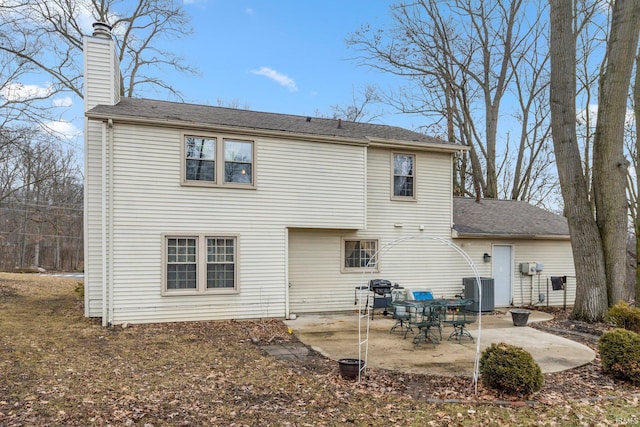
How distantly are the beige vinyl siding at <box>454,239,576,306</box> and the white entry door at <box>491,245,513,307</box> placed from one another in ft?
0.46

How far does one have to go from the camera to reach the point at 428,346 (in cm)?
797

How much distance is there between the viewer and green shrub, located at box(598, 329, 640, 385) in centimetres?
586

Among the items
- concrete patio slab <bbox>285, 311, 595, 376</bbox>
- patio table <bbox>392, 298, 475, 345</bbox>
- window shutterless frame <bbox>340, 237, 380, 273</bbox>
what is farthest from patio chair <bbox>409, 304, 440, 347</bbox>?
window shutterless frame <bbox>340, 237, 380, 273</bbox>

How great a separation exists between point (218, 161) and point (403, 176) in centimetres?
568

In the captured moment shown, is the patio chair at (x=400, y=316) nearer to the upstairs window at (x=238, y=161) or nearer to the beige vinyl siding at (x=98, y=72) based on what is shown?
the upstairs window at (x=238, y=161)

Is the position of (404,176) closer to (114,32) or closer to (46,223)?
(114,32)

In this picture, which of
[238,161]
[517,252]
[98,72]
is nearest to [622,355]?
[517,252]

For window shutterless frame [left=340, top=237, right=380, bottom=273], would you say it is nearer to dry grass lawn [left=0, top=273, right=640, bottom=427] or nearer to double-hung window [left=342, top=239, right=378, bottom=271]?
double-hung window [left=342, top=239, right=378, bottom=271]

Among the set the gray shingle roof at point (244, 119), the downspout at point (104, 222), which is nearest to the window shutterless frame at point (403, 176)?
the gray shingle roof at point (244, 119)

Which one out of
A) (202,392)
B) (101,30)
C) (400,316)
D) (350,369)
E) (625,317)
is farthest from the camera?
(101,30)

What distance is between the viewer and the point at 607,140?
1016 centimetres

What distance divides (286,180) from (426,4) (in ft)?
50.6

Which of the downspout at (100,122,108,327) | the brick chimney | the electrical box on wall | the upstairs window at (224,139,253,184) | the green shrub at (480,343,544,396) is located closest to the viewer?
the green shrub at (480,343,544,396)

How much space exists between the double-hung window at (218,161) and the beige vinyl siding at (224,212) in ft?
0.61
